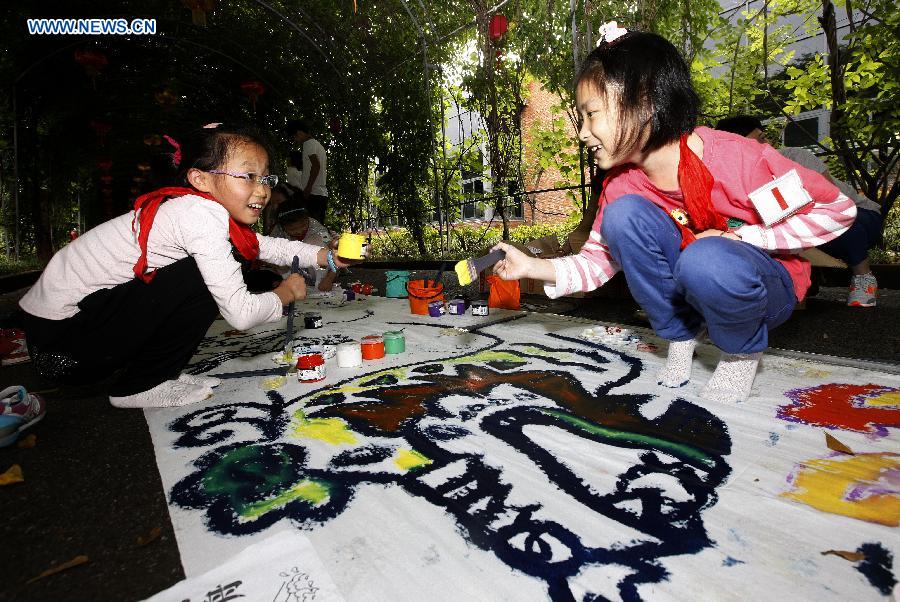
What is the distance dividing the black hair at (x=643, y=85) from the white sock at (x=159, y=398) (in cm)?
147

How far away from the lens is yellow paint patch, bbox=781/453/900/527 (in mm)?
858

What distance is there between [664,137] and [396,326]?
1.69m

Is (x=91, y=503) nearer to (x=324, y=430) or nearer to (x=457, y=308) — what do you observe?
(x=324, y=430)

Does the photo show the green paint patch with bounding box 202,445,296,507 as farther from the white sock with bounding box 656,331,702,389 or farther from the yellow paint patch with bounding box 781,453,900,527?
Result: the white sock with bounding box 656,331,702,389

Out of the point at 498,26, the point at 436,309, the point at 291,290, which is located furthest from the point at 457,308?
the point at 498,26

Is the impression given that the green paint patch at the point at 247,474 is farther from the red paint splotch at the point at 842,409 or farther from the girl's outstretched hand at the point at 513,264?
the red paint splotch at the point at 842,409

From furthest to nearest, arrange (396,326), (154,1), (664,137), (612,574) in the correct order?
(154,1) → (396,326) → (664,137) → (612,574)

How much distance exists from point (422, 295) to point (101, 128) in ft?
19.7

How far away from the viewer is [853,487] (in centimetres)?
93

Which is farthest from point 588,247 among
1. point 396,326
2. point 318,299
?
point 318,299

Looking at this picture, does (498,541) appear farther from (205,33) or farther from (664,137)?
(205,33)

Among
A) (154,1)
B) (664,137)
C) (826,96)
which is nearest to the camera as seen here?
(664,137)

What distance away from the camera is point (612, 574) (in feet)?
2.43

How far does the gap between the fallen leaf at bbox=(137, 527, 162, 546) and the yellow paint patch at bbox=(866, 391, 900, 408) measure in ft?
5.47
